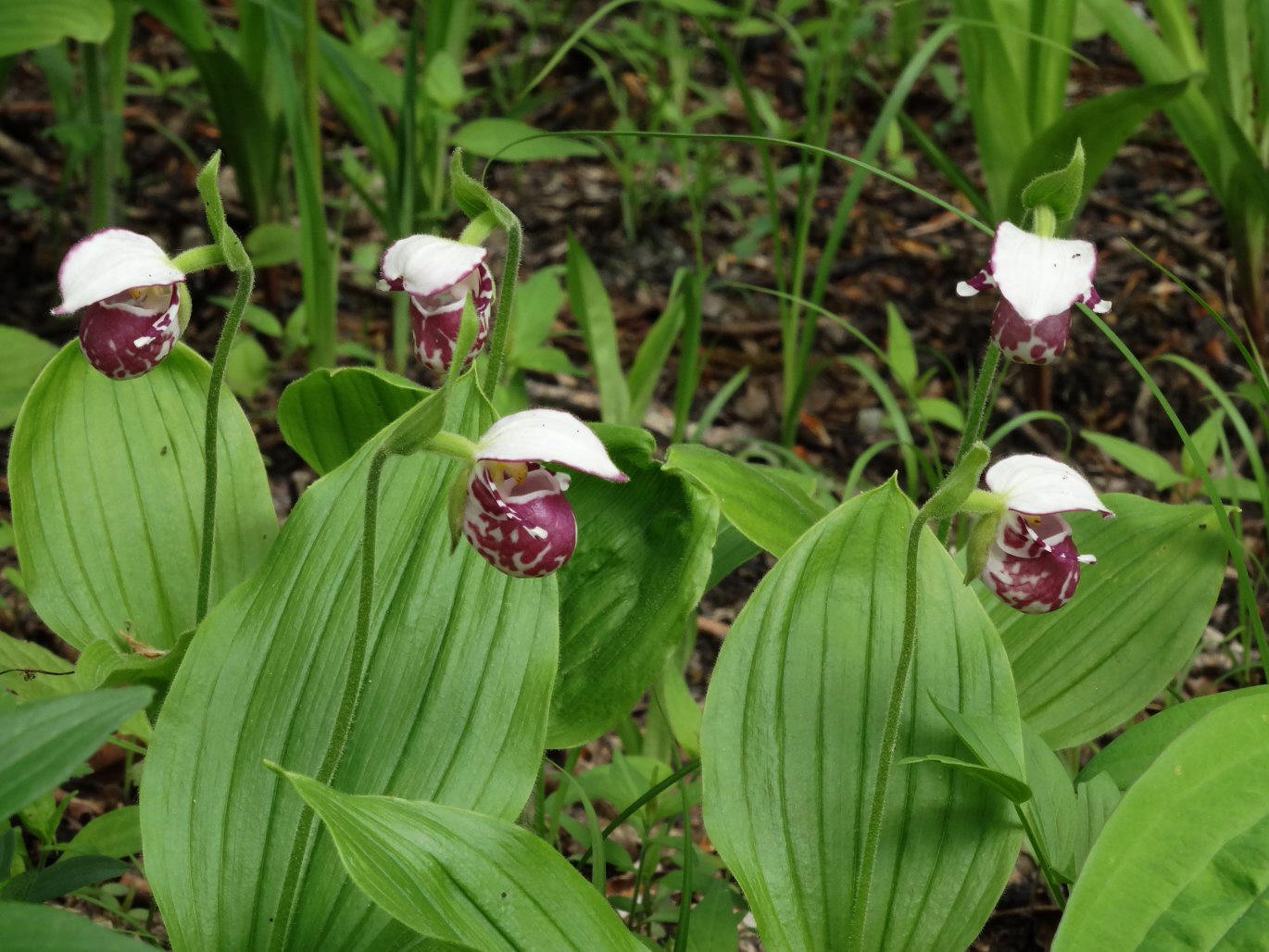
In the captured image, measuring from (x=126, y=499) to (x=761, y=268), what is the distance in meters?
2.43

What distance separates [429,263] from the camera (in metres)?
1.60

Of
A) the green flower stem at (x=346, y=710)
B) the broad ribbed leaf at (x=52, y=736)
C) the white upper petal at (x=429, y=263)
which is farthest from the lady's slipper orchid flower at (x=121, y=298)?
the broad ribbed leaf at (x=52, y=736)

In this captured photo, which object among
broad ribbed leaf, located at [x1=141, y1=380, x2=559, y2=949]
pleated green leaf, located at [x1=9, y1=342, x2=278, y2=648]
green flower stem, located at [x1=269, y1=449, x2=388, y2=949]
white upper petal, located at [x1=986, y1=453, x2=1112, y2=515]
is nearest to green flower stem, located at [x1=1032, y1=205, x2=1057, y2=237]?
white upper petal, located at [x1=986, y1=453, x2=1112, y2=515]

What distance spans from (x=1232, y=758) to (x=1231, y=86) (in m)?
2.30

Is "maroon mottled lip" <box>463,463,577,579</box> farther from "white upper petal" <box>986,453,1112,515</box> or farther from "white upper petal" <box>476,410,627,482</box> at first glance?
"white upper petal" <box>986,453,1112,515</box>

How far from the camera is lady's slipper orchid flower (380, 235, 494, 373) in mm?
1588

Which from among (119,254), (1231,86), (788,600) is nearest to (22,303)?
(119,254)

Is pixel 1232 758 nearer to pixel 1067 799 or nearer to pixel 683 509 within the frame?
pixel 1067 799

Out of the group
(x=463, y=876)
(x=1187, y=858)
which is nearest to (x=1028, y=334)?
(x=1187, y=858)

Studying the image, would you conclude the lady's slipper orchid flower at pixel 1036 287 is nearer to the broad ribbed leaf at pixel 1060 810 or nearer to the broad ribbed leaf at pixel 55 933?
the broad ribbed leaf at pixel 1060 810

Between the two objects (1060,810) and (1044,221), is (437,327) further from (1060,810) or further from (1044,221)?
(1060,810)

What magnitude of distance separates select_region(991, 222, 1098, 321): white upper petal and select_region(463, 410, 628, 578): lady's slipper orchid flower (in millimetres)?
528

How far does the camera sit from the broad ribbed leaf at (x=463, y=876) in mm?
1234

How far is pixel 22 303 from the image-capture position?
11.5 feet
